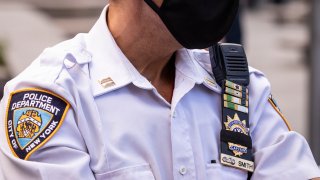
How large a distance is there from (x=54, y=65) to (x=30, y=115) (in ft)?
0.56

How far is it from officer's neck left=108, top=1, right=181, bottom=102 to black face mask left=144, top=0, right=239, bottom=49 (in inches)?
1.0

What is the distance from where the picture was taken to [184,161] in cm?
195

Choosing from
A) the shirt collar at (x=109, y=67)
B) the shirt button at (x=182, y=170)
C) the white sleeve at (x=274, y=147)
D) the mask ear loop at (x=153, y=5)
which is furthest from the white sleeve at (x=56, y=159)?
the white sleeve at (x=274, y=147)

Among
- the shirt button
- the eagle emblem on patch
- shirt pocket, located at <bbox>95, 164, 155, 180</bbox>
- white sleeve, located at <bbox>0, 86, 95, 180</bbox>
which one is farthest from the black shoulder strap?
white sleeve, located at <bbox>0, 86, 95, 180</bbox>

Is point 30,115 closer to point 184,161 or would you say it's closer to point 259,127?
point 184,161

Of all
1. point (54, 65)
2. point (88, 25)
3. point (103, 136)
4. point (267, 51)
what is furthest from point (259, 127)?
point (88, 25)

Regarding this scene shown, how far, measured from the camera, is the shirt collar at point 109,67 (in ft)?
6.42

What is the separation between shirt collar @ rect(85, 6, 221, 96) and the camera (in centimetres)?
196

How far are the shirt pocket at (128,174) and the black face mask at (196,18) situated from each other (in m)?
0.39

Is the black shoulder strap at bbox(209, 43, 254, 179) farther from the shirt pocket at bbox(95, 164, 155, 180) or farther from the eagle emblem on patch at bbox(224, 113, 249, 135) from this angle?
the shirt pocket at bbox(95, 164, 155, 180)

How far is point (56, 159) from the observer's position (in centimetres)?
182

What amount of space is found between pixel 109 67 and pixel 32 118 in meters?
0.28

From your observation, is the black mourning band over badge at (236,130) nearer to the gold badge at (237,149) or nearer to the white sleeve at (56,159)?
the gold badge at (237,149)

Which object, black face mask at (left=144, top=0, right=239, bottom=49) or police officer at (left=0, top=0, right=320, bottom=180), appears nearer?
police officer at (left=0, top=0, right=320, bottom=180)
